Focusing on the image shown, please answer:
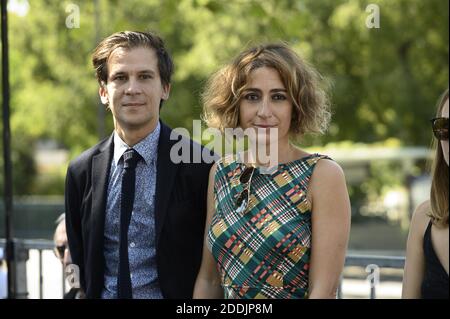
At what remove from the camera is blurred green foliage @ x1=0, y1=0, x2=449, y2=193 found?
18172 mm

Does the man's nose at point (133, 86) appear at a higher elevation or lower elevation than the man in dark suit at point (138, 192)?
higher

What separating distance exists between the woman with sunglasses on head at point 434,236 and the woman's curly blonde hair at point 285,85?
485 mm

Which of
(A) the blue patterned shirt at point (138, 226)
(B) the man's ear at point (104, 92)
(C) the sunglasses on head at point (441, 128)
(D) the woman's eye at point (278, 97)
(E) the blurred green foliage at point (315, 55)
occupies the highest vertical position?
(E) the blurred green foliage at point (315, 55)

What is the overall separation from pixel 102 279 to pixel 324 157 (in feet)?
3.42

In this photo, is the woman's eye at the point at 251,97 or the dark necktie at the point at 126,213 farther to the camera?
the dark necktie at the point at 126,213

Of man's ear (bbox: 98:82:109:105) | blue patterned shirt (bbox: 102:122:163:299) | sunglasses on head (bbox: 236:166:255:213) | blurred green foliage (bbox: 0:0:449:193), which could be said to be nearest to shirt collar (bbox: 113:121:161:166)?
blue patterned shirt (bbox: 102:122:163:299)

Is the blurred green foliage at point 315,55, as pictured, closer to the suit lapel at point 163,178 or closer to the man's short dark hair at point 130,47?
the man's short dark hair at point 130,47

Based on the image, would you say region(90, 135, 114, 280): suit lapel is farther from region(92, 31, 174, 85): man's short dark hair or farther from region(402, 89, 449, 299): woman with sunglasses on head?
region(402, 89, 449, 299): woman with sunglasses on head

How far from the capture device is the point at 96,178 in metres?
3.38

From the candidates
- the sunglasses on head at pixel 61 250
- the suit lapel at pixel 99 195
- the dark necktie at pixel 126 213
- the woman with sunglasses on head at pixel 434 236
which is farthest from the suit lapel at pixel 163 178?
the sunglasses on head at pixel 61 250

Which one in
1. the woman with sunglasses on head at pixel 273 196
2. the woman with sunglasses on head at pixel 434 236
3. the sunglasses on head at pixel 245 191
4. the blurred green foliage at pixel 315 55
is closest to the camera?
the woman with sunglasses on head at pixel 434 236

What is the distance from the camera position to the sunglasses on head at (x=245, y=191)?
9.54 ft
